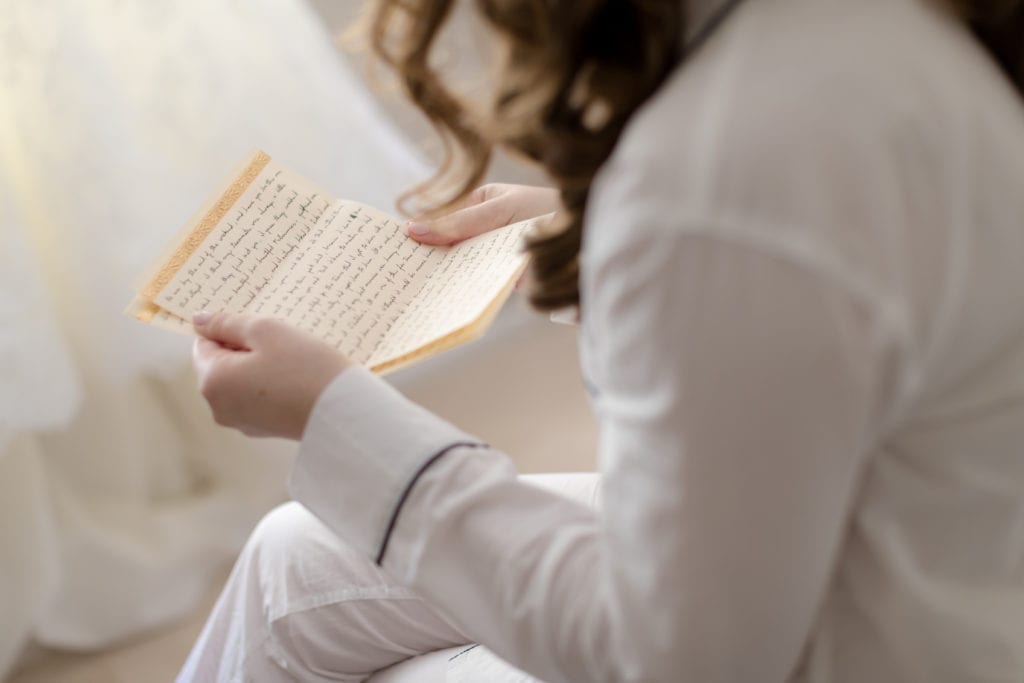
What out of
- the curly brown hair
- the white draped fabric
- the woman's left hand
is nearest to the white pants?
the woman's left hand

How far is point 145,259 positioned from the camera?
1.07 metres

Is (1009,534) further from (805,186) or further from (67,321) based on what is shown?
(67,321)

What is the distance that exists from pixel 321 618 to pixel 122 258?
0.52 metres

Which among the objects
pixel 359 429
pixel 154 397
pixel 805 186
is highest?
pixel 805 186

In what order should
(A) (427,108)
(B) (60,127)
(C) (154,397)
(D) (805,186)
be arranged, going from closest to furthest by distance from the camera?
1. (D) (805,186)
2. (A) (427,108)
3. (B) (60,127)
4. (C) (154,397)

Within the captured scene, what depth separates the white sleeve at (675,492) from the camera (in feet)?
1.23

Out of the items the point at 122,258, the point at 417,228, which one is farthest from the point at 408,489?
the point at 122,258

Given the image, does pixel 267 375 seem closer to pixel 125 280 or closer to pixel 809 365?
pixel 809 365

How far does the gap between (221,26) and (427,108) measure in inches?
24.0

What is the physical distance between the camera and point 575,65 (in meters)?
0.44

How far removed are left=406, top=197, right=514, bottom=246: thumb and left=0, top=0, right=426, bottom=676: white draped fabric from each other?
1.44ft

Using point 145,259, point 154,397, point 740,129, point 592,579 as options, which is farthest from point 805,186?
point 154,397

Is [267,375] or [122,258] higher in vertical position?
[267,375]

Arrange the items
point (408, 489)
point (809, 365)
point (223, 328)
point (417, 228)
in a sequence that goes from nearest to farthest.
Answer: point (809, 365) < point (408, 489) < point (223, 328) < point (417, 228)
